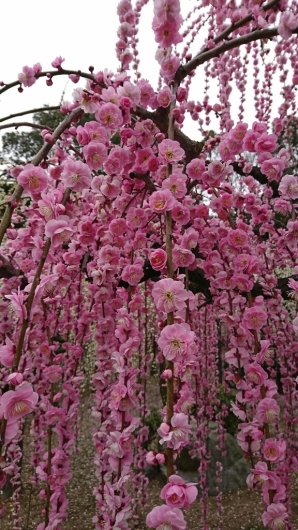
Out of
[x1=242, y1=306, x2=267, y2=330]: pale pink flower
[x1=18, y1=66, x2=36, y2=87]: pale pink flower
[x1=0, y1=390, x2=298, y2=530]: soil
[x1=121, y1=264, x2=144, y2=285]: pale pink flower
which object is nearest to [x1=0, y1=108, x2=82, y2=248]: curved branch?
[x1=18, y1=66, x2=36, y2=87]: pale pink flower

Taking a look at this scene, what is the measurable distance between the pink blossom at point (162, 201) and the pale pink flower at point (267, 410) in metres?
0.64

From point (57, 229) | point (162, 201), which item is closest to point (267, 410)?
point (162, 201)

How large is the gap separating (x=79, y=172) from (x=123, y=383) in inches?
23.3

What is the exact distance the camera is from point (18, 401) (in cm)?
86

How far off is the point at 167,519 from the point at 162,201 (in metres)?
0.69

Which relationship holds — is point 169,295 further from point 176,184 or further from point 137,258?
point 137,258

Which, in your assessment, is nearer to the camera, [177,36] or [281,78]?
[177,36]

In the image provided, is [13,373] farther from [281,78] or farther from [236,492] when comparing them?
[236,492]

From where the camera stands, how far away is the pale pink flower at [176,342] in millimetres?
869

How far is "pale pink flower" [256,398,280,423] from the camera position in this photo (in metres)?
1.23

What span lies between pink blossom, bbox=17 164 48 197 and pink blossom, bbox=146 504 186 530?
0.83m

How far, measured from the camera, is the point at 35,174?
1.15 meters

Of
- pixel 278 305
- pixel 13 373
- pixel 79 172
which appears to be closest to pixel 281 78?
pixel 278 305

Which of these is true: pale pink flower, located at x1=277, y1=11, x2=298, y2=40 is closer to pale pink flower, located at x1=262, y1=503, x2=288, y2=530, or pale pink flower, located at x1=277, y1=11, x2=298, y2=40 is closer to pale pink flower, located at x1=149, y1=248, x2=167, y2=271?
pale pink flower, located at x1=149, y1=248, x2=167, y2=271
